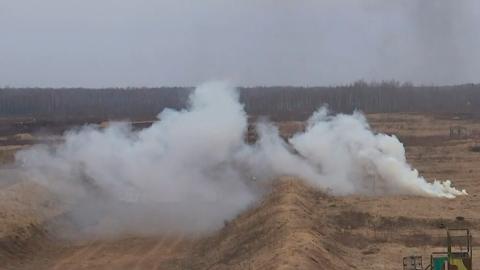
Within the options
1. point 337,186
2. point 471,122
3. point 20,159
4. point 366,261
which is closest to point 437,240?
point 366,261

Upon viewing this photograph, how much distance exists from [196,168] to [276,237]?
19412 mm

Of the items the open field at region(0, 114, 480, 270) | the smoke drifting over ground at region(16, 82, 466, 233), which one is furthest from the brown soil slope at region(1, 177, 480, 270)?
the smoke drifting over ground at region(16, 82, 466, 233)

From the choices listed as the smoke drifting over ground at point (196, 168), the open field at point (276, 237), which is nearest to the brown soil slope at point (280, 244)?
the open field at point (276, 237)

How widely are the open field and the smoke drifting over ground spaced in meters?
3.20

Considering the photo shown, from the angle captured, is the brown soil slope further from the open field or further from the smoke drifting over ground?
the smoke drifting over ground

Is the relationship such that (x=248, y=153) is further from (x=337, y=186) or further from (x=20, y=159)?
(x=20, y=159)

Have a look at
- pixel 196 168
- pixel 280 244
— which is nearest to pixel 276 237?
pixel 280 244

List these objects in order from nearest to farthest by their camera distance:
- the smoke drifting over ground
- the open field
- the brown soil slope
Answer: the brown soil slope → the open field → the smoke drifting over ground

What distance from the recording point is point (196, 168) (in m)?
47.0

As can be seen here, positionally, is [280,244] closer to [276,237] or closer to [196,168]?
[276,237]

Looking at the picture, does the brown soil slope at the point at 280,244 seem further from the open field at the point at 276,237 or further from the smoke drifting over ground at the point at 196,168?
the smoke drifting over ground at the point at 196,168

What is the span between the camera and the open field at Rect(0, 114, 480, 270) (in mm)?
27016

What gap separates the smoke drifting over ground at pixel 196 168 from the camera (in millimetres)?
44531

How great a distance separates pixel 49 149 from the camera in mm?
56781
